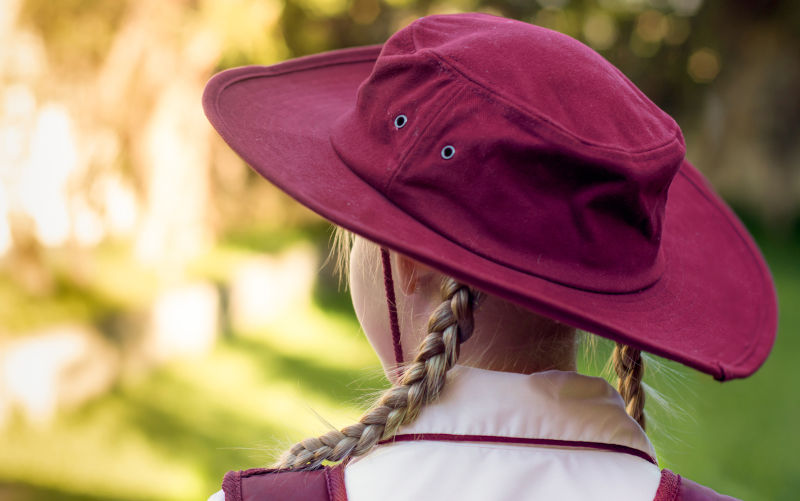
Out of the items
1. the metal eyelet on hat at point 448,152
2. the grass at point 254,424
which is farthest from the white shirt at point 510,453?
the grass at point 254,424

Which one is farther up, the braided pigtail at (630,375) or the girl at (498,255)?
the girl at (498,255)

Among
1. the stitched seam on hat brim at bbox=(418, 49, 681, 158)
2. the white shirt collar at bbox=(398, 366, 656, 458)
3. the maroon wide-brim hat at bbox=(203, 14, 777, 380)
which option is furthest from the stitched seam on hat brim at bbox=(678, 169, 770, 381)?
the stitched seam on hat brim at bbox=(418, 49, 681, 158)

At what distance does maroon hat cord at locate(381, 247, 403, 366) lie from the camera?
1.09m

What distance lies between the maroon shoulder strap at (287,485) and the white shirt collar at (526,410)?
3.9 inches

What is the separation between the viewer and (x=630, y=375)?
49.9 inches

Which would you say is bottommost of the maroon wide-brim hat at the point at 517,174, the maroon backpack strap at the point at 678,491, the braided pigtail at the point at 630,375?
the braided pigtail at the point at 630,375

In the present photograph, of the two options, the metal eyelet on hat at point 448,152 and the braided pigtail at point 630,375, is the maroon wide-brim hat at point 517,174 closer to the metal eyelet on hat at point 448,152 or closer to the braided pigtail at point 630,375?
the metal eyelet on hat at point 448,152

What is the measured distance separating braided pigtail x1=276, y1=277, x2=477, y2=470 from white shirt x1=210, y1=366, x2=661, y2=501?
0.7 inches

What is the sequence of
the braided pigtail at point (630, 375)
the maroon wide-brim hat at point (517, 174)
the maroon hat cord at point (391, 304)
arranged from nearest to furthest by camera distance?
the maroon wide-brim hat at point (517, 174)
the maroon hat cord at point (391, 304)
the braided pigtail at point (630, 375)

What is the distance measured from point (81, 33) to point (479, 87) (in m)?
3.69

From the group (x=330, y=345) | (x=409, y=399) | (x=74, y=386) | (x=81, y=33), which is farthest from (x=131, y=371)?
(x=409, y=399)

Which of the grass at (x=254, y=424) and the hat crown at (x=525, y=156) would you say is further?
the grass at (x=254, y=424)

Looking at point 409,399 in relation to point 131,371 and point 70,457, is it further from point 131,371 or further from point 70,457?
point 131,371

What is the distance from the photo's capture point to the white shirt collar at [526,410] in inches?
38.7
